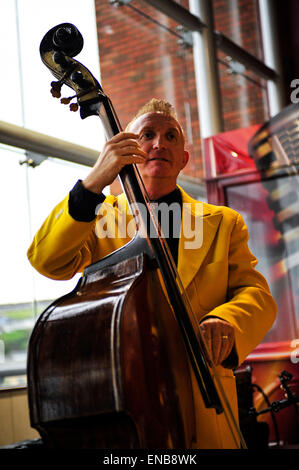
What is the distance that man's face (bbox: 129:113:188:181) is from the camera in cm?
129

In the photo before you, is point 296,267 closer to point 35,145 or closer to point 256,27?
point 35,145

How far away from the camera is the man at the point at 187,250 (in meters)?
1.08

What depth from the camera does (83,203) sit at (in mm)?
1080

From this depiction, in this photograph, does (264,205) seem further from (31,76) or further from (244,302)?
(244,302)

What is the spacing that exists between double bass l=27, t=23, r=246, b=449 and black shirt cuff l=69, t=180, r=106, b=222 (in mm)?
64

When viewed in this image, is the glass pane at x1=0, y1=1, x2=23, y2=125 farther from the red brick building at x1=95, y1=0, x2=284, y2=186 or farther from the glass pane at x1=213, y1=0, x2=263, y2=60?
the glass pane at x1=213, y1=0, x2=263, y2=60

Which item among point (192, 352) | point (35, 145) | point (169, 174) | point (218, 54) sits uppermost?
point (218, 54)

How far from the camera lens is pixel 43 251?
3.73 ft

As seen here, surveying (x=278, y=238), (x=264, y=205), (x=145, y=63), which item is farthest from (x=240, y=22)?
(x=278, y=238)

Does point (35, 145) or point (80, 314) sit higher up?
point (35, 145)

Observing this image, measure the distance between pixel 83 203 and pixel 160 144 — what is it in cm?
29

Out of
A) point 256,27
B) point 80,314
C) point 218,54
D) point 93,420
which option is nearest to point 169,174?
point 80,314

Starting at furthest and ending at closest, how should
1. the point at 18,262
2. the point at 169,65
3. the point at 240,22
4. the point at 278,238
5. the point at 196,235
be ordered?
the point at 240,22, the point at 169,65, the point at 278,238, the point at 18,262, the point at 196,235
